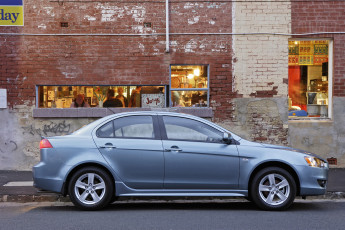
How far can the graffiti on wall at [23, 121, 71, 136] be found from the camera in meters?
12.3

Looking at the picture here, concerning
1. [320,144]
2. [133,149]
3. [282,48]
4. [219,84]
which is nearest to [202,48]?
[219,84]

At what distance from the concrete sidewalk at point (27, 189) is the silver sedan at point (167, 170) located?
1242mm

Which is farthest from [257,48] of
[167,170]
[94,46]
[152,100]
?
[167,170]

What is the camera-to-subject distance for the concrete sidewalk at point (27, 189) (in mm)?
8492

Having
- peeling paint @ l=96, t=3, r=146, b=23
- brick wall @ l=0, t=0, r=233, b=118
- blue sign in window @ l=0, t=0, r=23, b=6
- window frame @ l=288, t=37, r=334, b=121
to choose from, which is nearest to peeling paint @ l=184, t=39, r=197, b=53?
brick wall @ l=0, t=0, r=233, b=118

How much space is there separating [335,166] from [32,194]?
25.9 ft

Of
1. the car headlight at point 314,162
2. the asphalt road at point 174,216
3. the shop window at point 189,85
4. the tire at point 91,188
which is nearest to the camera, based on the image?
the asphalt road at point 174,216

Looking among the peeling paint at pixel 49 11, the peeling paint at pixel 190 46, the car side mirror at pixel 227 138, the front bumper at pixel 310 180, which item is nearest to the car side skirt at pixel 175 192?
the car side mirror at pixel 227 138

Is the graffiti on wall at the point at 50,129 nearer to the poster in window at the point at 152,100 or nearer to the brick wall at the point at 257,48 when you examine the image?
the poster in window at the point at 152,100

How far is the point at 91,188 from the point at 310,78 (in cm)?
769

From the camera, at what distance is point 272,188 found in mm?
7406

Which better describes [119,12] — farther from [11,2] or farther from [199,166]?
[199,166]

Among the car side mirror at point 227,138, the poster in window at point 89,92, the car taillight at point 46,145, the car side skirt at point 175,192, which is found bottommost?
the car side skirt at point 175,192

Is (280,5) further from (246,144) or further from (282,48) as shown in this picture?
(246,144)
